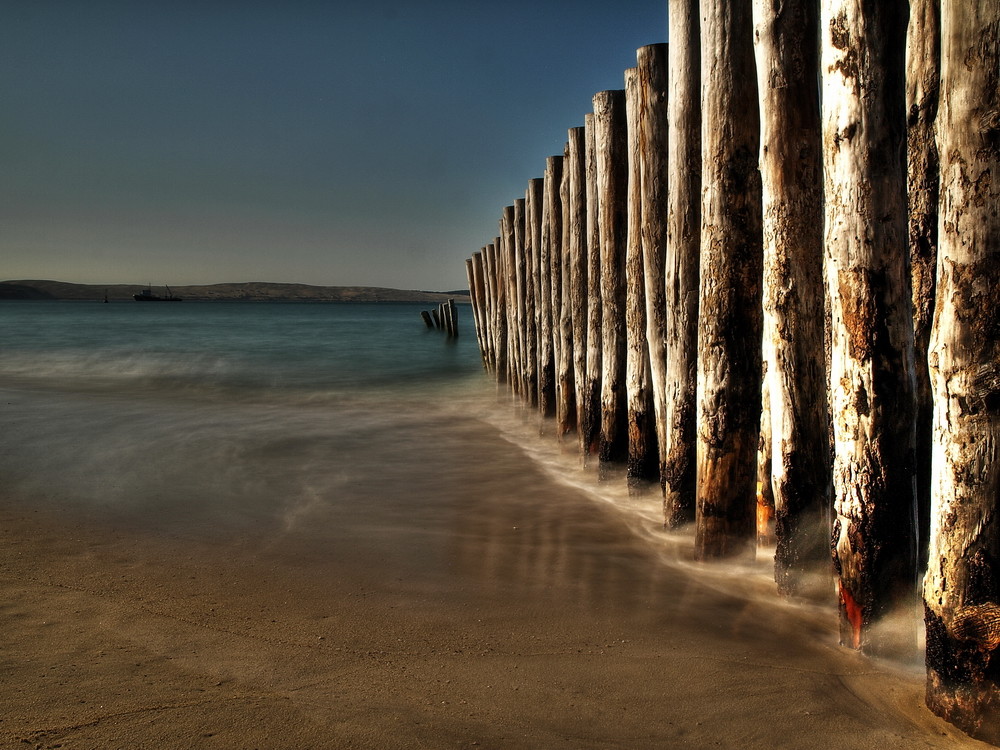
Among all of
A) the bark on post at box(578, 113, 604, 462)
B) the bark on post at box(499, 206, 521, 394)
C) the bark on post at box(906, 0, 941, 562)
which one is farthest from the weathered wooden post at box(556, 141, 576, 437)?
the bark on post at box(906, 0, 941, 562)

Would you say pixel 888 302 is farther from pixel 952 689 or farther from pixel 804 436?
pixel 952 689

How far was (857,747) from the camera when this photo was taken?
1974mm

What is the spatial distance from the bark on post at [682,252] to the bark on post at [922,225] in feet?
3.28

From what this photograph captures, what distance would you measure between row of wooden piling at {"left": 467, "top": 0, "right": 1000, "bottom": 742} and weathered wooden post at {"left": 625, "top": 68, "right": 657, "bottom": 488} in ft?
0.24

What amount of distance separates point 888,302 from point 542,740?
1.71 meters

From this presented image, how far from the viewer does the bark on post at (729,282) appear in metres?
2.98

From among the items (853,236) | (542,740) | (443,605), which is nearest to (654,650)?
(542,740)

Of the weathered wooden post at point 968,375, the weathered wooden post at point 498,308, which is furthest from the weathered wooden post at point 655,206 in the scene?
the weathered wooden post at point 498,308

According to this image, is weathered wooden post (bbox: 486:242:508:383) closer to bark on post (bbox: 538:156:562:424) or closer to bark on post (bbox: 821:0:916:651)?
bark on post (bbox: 538:156:562:424)

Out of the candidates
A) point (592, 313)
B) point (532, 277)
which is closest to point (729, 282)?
point (592, 313)

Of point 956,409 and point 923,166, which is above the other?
point 923,166

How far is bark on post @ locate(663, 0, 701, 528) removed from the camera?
333cm

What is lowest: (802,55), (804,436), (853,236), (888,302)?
(804,436)

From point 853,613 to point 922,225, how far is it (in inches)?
55.9
